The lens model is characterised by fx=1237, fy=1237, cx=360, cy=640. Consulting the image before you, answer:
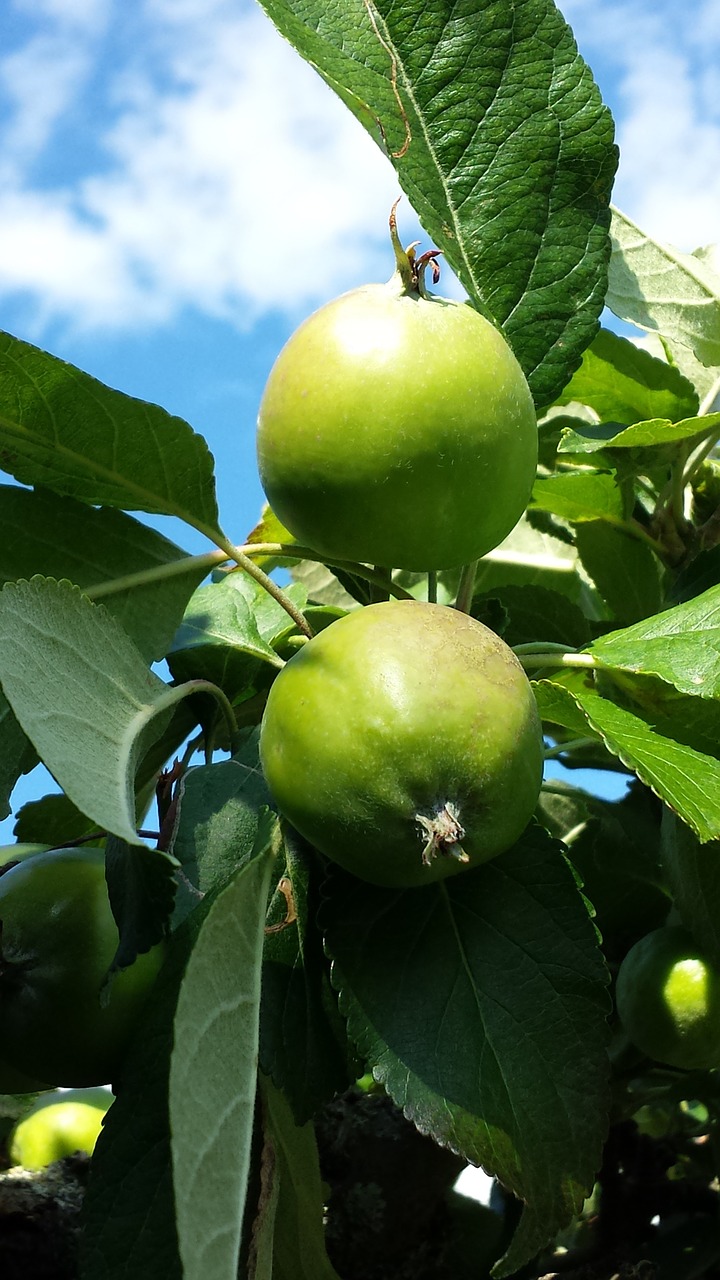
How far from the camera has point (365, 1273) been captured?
4.57ft

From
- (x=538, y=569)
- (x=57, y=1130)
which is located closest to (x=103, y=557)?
(x=57, y=1130)

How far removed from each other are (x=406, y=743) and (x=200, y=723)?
1.51ft

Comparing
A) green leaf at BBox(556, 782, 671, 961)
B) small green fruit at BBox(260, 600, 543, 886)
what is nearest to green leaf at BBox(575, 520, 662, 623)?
green leaf at BBox(556, 782, 671, 961)

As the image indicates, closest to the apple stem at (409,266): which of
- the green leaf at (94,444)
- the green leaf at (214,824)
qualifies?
the green leaf at (94,444)

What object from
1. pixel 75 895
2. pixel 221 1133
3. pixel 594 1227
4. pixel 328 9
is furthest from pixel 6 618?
pixel 594 1227

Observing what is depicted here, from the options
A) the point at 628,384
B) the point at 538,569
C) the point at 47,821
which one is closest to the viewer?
the point at 47,821

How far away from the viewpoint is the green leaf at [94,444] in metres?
1.05

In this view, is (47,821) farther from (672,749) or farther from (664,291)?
(664,291)

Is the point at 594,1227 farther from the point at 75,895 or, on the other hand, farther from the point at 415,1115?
the point at 75,895

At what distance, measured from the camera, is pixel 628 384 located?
1.57 metres

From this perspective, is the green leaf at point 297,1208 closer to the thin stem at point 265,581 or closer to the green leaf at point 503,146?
the thin stem at point 265,581

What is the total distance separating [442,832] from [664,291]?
1.03 metres

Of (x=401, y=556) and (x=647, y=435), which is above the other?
(x=647, y=435)

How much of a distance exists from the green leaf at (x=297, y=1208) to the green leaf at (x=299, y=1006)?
4.5 inches
